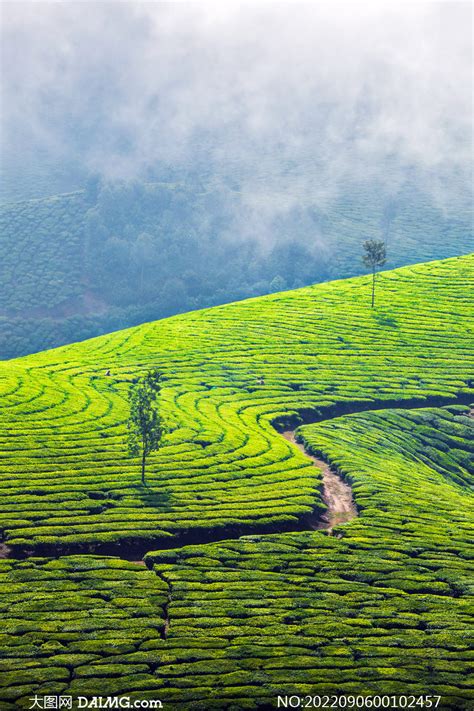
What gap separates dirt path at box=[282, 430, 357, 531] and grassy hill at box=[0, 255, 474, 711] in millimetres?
832

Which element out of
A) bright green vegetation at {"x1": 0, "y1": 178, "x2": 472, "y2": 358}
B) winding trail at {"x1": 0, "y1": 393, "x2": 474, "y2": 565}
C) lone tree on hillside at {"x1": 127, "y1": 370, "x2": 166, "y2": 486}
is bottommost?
winding trail at {"x1": 0, "y1": 393, "x2": 474, "y2": 565}

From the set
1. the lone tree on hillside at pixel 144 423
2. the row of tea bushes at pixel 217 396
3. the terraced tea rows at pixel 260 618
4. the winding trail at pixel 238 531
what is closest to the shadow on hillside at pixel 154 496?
the row of tea bushes at pixel 217 396

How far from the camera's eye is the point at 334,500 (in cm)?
5475

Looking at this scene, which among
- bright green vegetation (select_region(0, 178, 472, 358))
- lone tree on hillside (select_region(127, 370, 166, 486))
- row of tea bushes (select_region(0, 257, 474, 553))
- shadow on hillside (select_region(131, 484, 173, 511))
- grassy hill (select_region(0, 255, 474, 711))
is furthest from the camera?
bright green vegetation (select_region(0, 178, 472, 358))

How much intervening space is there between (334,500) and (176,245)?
116 m

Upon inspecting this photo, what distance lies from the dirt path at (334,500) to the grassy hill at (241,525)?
832 millimetres

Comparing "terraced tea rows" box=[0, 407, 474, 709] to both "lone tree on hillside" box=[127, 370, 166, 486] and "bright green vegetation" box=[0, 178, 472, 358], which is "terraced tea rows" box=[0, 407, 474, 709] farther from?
"bright green vegetation" box=[0, 178, 472, 358]

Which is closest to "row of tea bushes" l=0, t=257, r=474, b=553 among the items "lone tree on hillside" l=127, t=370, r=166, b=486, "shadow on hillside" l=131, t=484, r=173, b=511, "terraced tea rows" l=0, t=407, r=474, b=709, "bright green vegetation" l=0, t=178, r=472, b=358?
"shadow on hillside" l=131, t=484, r=173, b=511

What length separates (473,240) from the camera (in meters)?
160

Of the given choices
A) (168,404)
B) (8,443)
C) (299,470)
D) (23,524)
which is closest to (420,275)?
(168,404)

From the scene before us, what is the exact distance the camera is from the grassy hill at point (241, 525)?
34781 millimetres

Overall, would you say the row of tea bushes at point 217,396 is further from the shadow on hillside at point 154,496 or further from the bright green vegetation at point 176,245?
the bright green vegetation at point 176,245

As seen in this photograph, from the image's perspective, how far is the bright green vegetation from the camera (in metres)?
154

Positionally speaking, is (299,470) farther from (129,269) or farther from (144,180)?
(144,180)
